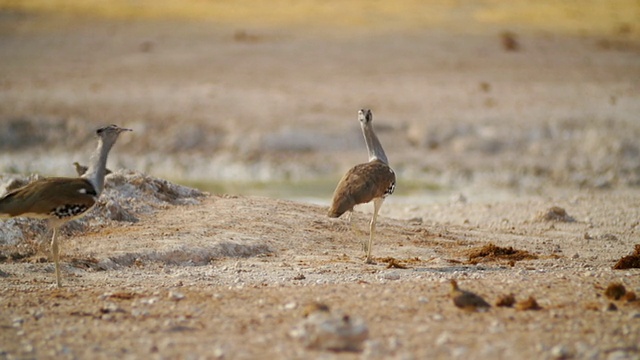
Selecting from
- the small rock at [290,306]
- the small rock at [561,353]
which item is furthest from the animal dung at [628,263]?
the small rock at [290,306]

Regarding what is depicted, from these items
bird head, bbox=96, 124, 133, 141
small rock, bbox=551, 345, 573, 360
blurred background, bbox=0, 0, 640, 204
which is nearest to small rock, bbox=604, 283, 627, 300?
small rock, bbox=551, 345, 573, 360

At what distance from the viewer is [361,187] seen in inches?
352

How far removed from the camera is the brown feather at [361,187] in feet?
29.0

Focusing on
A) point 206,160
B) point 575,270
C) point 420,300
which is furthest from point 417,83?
point 420,300

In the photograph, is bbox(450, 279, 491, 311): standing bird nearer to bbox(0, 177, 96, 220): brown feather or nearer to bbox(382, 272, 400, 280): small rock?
bbox(382, 272, 400, 280): small rock

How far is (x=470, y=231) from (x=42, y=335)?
6.02 m

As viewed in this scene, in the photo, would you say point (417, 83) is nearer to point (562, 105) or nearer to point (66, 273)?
point (562, 105)

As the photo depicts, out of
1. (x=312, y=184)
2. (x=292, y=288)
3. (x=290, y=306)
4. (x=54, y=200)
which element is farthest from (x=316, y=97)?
(x=290, y=306)

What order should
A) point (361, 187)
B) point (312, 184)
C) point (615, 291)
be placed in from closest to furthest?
1. point (615, 291)
2. point (361, 187)
3. point (312, 184)

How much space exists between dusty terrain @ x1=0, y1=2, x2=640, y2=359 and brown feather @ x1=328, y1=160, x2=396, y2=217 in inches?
24.0

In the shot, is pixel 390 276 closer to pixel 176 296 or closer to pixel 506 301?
pixel 506 301

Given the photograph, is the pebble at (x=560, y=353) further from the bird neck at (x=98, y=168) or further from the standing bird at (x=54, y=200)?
the bird neck at (x=98, y=168)

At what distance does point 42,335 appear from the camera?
6512 mm

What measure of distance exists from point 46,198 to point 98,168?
617 mm
